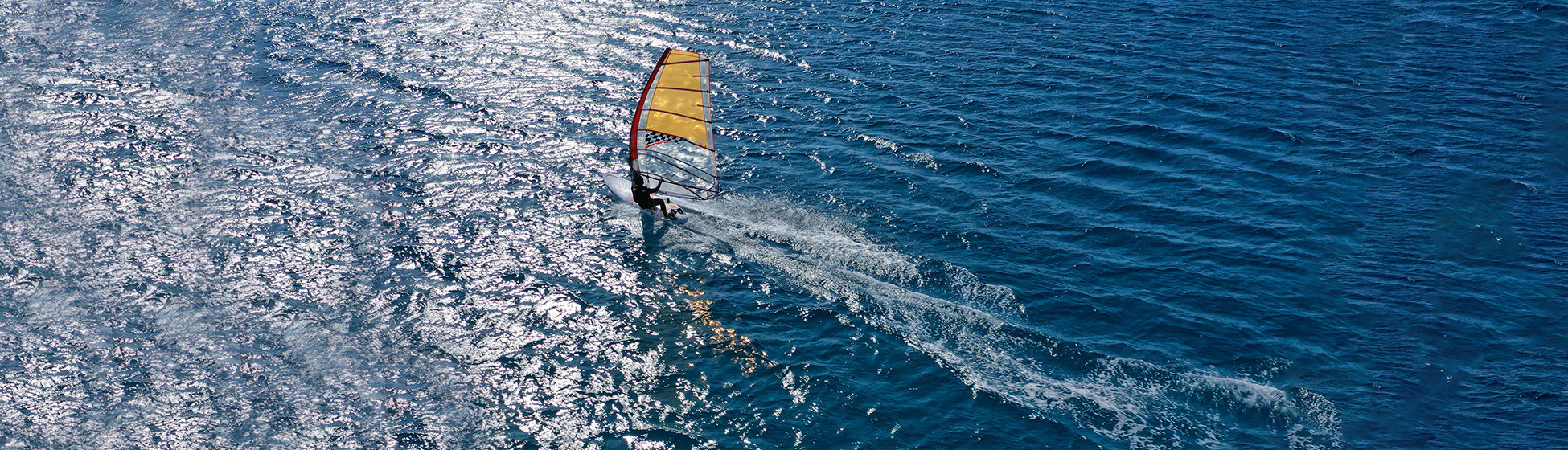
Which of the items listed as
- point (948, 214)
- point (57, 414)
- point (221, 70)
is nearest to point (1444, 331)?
point (948, 214)

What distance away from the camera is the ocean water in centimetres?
4116

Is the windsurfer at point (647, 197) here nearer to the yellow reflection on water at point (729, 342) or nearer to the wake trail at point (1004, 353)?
the wake trail at point (1004, 353)

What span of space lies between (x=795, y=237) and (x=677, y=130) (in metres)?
8.53

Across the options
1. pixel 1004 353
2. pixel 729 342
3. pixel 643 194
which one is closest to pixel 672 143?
pixel 643 194

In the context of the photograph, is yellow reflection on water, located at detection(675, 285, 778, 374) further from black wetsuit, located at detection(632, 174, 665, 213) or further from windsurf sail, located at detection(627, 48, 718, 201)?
windsurf sail, located at detection(627, 48, 718, 201)

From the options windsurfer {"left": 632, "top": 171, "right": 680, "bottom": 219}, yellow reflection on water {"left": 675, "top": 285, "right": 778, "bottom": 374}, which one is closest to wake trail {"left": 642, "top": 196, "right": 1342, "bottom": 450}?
windsurfer {"left": 632, "top": 171, "right": 680, "bottom": 219}

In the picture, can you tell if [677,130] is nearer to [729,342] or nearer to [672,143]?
[672,143]

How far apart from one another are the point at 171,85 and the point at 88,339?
3006 cm

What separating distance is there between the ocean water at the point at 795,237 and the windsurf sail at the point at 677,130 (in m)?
2.15

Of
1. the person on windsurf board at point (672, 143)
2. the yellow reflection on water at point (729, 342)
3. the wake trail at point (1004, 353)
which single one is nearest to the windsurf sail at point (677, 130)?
the person on windsurf board at point (672, 143)

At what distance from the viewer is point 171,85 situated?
223ft

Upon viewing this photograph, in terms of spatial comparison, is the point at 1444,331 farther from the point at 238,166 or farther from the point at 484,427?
the point at 238,166

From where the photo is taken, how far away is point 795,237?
176ft

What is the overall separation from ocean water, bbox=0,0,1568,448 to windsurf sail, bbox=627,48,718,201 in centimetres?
215
